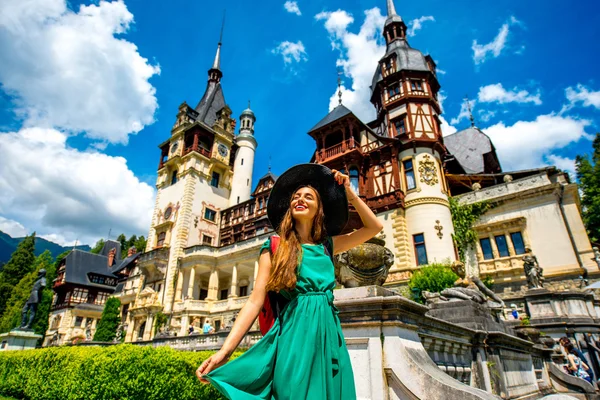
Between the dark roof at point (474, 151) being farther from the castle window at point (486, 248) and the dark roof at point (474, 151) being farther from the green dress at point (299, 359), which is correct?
the green dress at point (299, 359)

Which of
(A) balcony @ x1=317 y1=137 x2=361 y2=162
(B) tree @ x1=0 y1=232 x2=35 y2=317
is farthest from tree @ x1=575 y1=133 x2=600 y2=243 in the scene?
(B) tree @ x1=0 y1=232 x2=35 y2=317

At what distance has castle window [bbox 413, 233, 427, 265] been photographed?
22641mm

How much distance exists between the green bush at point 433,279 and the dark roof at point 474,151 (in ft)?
50.3

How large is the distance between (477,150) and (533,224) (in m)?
13.1

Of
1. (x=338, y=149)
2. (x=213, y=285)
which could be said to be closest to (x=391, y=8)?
(x=338, y=149)

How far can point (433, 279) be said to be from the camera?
18938 mm

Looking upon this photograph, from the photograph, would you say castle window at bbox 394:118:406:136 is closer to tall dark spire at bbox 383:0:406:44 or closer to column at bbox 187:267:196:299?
tall dark spire at bbox 383:0:406:44

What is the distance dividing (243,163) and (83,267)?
31308 millimetres

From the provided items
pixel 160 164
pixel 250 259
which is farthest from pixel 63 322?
pixel 250 259

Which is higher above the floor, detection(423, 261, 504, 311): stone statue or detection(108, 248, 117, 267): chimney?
detection(108, 248, 117, 267): chimney

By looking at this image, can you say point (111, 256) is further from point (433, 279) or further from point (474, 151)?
point (474, 151)

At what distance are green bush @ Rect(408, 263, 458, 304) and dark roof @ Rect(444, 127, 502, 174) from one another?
15324 millimetres

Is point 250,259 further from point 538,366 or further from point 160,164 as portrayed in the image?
point 538,366

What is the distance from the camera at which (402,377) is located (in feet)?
9.98
